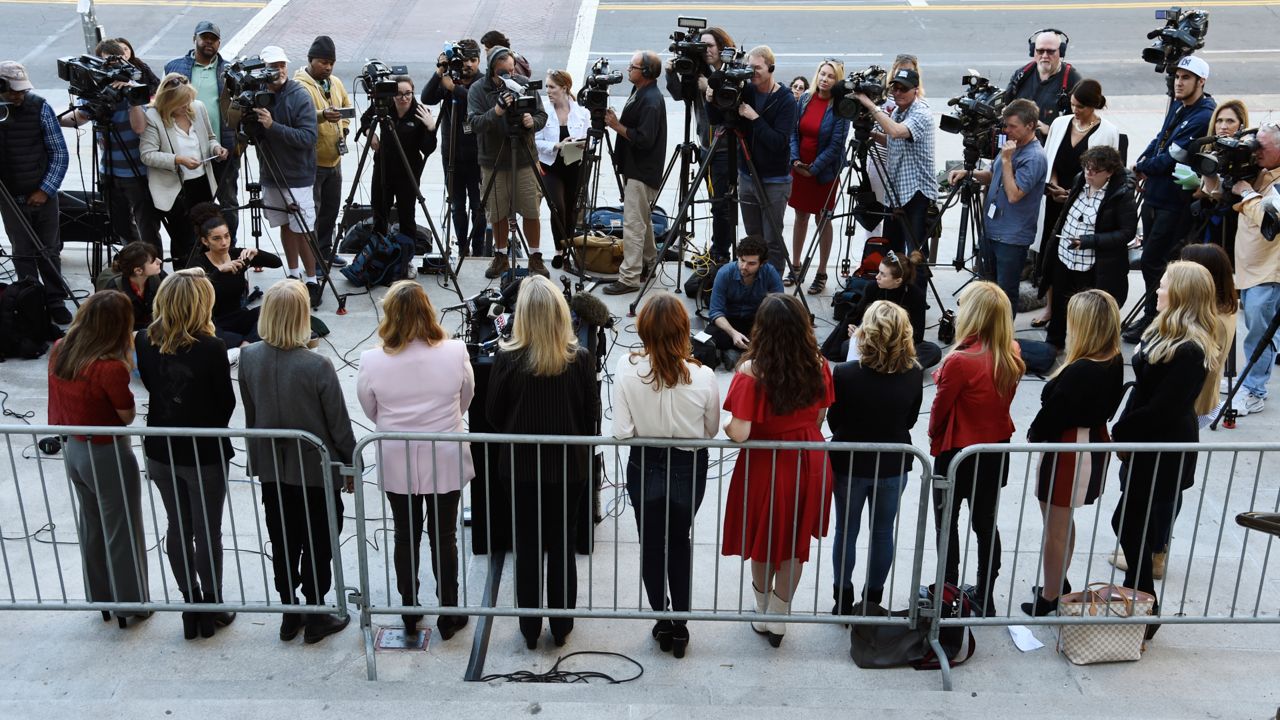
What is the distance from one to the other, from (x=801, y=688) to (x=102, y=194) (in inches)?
247

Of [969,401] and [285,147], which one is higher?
[285,147]

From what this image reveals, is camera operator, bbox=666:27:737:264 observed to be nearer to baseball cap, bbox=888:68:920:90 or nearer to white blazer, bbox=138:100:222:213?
baseball cap, bbox=888:68:920:90

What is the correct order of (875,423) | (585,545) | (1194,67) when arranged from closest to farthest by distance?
1. (875,423)
2. (585,545)
3. (1194,67)

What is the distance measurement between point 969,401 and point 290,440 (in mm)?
2728

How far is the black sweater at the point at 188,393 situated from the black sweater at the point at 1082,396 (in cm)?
329

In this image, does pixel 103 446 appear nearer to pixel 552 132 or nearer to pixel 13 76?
pixel 13 76

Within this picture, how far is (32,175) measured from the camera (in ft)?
26.7

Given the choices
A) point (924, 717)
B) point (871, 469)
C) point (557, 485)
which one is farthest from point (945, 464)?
point (557, 485)

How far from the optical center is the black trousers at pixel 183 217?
8648 mm

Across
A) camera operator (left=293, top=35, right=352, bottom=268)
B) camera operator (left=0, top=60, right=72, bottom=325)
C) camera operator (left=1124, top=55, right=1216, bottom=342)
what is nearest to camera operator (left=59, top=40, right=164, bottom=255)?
camera operator (left=0, top=60, right=72, bottom=325)

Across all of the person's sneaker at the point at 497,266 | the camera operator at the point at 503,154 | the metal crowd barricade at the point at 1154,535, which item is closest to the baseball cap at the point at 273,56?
the camera operator at the point at 503,154

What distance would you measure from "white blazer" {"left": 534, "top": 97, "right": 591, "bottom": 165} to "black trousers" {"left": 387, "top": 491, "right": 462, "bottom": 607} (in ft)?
14.8

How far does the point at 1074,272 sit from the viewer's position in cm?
799

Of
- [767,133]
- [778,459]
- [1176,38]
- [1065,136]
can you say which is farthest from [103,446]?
[1176,38]
